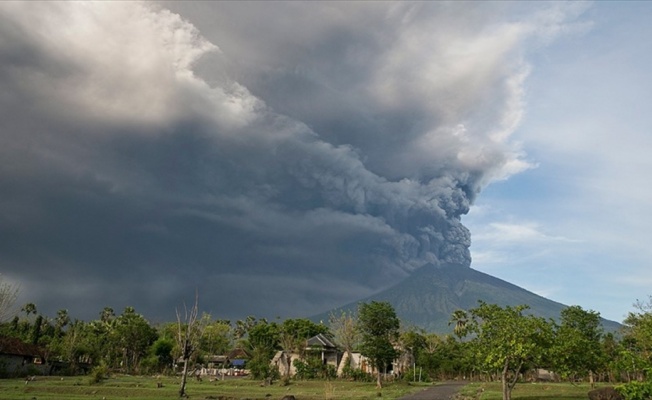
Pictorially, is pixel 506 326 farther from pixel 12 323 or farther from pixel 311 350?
pixel 12 323

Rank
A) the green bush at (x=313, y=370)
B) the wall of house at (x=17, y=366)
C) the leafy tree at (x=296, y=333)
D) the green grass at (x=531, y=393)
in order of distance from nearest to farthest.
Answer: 1. the green grass at (x=531, y=393)
2. the wall of house at (x=17, y=366)
3. the green bush at (x=313, y=370)
4. the leafy tree at (x=296, y=333)

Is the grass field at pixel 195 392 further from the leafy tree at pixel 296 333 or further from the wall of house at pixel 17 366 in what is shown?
the leafy tree at pixel 296 333

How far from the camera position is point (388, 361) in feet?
248

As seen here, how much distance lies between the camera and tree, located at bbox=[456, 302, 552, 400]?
33344mm

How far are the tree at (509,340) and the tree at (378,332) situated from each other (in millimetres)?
39318

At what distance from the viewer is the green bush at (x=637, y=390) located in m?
22.0

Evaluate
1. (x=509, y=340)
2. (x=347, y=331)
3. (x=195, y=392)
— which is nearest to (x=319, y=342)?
(x=347, y=331)

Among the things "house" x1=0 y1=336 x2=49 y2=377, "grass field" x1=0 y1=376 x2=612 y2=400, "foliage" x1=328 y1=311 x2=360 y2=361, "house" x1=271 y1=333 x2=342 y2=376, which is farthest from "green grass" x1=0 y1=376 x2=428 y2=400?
"house" x1=271 y1=333 x2=342 y2=376

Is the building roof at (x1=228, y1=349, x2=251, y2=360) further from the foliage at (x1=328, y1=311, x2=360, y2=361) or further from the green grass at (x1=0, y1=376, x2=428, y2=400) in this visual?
the green grass at (x1=0, y1=376, x2=428, y2=400)

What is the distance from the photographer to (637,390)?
2239 centimetres

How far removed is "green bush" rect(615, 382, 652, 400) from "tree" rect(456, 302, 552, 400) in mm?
9156

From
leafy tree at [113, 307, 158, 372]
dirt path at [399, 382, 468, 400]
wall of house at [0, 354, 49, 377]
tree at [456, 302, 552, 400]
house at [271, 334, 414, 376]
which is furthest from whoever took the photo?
leafy tree at [113, 307, 158, 372]

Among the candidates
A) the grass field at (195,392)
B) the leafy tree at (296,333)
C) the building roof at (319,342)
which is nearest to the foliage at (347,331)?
the leafy tree at (296,333)

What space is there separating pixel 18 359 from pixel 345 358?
58.9 m
